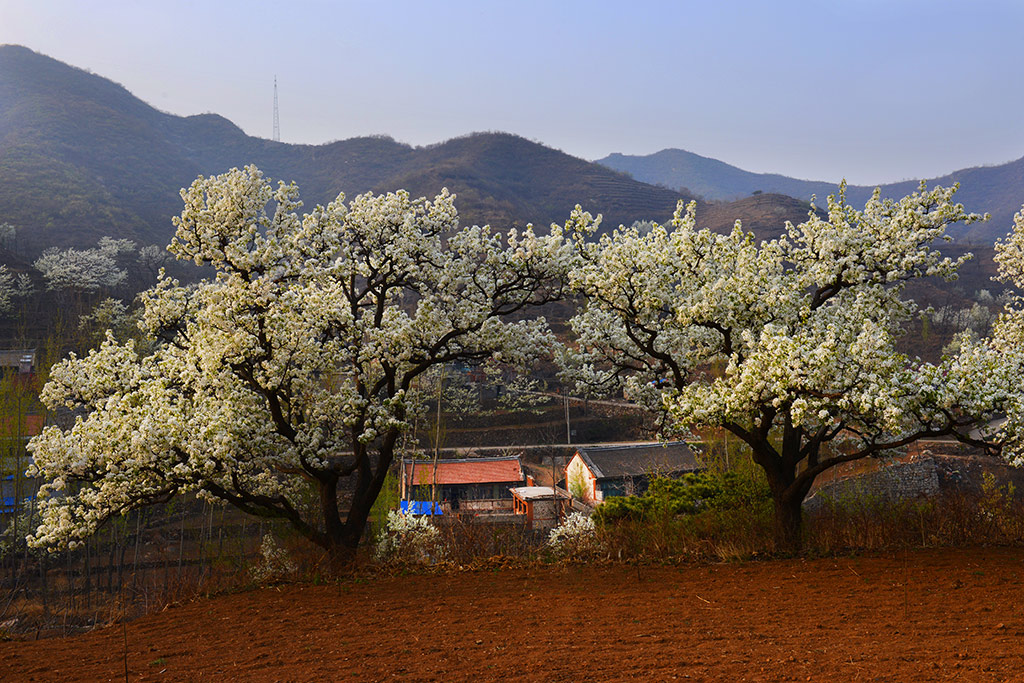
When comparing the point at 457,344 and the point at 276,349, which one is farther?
the point at 457,344

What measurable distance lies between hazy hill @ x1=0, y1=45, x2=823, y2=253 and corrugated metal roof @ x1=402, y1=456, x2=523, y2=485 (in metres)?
63.3

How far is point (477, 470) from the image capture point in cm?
3678

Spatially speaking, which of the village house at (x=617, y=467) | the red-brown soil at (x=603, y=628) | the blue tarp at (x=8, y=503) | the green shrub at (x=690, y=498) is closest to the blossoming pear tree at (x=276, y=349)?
the red-brown soil at (x=603, y=628)

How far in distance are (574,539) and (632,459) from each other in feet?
82.1

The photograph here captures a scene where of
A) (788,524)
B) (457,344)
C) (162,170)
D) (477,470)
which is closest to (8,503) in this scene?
(477,470)

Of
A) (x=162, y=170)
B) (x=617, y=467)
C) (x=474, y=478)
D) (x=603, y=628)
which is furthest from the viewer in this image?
(x=162, y=170)

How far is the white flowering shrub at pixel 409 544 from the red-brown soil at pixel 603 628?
2.72 ft

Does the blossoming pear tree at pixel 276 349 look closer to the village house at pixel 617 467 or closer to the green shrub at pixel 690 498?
the green shrub at pixel 690 498

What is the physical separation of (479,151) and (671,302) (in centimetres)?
17067

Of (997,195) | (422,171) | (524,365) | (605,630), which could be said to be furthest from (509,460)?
(997,195)

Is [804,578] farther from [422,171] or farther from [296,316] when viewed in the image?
[422,171]

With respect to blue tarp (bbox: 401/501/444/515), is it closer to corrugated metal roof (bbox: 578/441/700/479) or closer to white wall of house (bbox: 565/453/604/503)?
white wall of house (bbox: 565/453/604/503)

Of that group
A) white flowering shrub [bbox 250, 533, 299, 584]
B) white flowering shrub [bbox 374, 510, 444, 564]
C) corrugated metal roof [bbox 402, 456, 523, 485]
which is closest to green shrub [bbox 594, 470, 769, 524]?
white flowering shrub [bbox 374, 510, 444, 564]

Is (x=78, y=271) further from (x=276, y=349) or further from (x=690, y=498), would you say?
(x=690, y=498)
